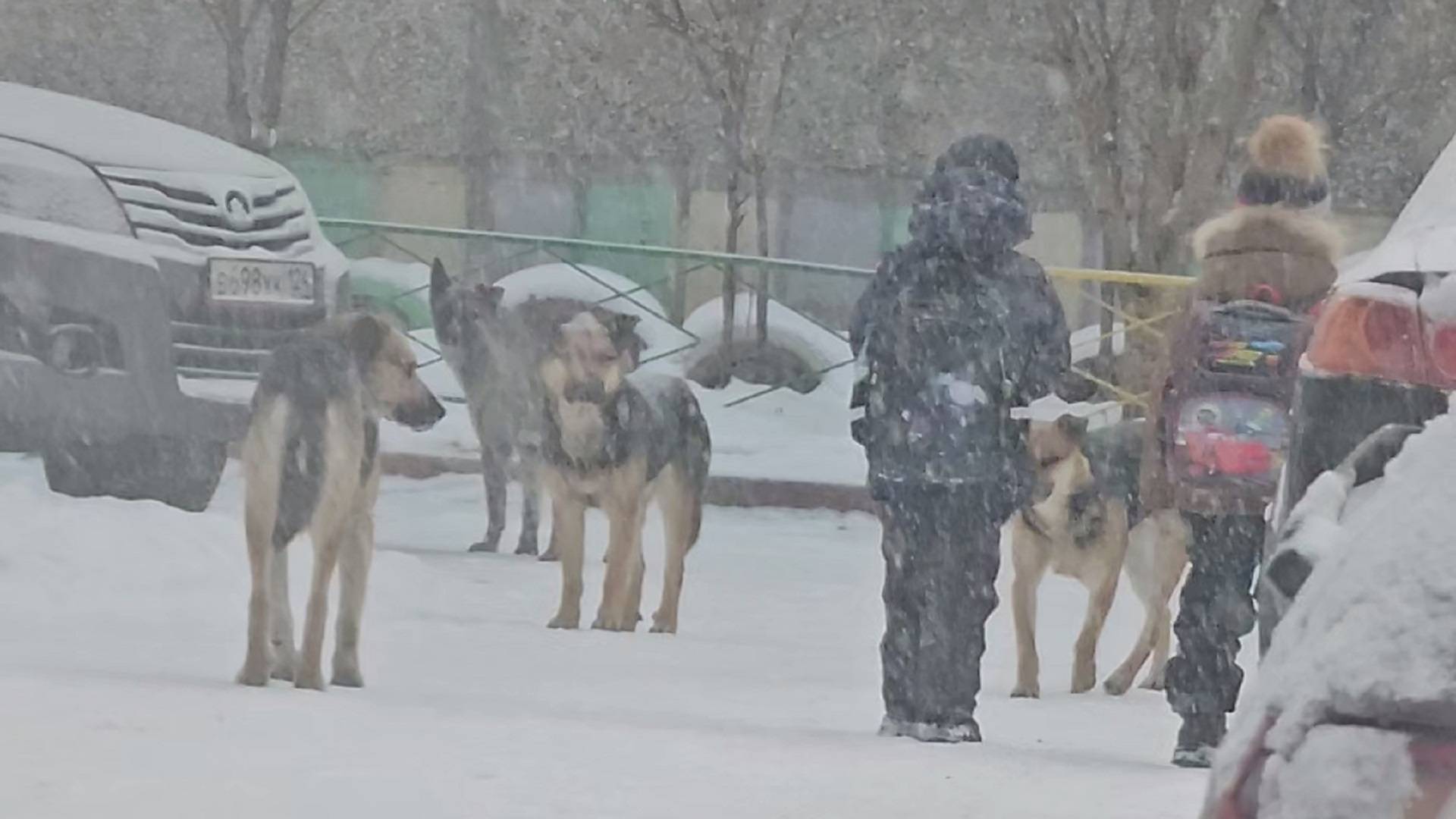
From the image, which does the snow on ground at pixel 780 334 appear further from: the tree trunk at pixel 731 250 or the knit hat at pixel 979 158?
the knit hat at pixel 979 158

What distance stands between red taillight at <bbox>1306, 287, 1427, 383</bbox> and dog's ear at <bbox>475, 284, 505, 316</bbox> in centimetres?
991

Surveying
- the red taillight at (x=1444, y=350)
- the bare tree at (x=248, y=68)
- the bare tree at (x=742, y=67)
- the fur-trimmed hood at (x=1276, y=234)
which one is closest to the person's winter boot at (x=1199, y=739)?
the fur-trimmed hood at (x=1276, y=234)

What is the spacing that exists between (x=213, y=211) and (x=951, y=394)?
5.43 metres

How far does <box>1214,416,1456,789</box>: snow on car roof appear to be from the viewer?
244 centimetres

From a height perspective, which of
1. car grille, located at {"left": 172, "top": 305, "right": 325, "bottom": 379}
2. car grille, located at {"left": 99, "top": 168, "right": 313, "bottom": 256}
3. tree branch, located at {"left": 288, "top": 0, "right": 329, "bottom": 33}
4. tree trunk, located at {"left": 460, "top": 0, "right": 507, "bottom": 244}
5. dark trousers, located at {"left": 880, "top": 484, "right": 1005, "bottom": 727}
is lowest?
dark trousers, located at {"left": 880, "top": 484, "right": 1005, "bottom": 727}

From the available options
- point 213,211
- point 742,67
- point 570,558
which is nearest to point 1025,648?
point 570,558

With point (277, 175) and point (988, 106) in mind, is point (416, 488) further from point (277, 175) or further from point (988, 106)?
point (988, 106)

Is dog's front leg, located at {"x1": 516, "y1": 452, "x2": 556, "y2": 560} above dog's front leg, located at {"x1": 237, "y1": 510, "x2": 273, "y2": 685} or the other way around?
the other way around

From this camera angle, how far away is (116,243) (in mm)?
10641

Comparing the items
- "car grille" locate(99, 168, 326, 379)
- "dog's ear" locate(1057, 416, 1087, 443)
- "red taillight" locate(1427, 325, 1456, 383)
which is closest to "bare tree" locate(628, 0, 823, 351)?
"car grille" locate(99, 168, 326, 379)

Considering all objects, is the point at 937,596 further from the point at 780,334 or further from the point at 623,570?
the point at 780,334

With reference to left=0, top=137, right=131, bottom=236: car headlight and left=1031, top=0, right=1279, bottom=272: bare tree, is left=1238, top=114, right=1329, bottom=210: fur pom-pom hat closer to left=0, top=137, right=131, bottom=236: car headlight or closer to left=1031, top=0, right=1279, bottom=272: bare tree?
left=0, top=137, right=131, bottom=236: car headlight

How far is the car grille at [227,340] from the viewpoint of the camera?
A: 10.8 metres

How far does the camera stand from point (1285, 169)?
21.1 feet
